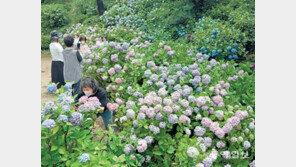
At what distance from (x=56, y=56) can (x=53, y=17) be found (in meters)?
5.42

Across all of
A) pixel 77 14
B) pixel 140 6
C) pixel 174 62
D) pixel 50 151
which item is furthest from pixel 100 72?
pixel 77 14

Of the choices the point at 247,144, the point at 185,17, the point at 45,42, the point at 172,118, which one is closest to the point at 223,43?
the point at 185,17

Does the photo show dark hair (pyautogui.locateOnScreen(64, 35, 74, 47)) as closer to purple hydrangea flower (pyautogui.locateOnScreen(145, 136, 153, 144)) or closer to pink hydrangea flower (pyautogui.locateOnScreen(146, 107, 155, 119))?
pink hydrangea flower (pyautogui.locateOnScreen(146, 107, 155, 119))

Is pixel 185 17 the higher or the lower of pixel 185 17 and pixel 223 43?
the higher

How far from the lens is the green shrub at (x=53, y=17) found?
845 centimetres

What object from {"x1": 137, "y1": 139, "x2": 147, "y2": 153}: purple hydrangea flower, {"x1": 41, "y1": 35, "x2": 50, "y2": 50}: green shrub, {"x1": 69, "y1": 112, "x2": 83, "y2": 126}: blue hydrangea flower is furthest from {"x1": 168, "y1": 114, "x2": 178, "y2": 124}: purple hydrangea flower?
{"x1": 41, "y1": 35, "x2": 50, "y2": 50}: green shrub

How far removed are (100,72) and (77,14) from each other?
8.14 metres

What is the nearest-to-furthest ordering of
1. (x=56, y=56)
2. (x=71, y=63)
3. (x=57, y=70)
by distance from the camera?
(x=71, y=63)
(x=56, y=56)
(x=57, y=70)

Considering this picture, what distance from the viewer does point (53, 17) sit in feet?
28.8

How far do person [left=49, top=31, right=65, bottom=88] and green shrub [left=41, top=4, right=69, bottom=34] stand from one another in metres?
4.60

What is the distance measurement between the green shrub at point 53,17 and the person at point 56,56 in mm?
4598

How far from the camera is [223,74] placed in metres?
3.46

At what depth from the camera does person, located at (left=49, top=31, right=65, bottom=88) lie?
4016 mm

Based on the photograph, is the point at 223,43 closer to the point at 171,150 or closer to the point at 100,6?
the point at 171,150
